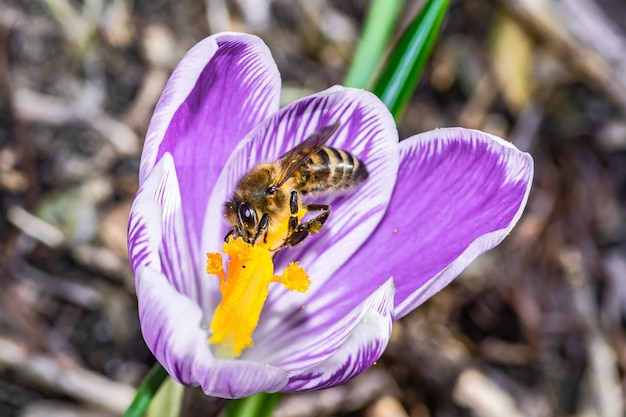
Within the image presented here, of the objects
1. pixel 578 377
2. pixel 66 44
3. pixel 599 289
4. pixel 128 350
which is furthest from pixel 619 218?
pixel 66 44

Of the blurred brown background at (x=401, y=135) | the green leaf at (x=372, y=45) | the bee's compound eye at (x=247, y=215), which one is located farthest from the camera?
the blurred brown background at (x=401, y=135)

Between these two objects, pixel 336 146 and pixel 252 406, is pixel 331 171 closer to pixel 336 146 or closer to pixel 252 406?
pixel 336 146

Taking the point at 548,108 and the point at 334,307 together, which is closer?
the point at 334,307

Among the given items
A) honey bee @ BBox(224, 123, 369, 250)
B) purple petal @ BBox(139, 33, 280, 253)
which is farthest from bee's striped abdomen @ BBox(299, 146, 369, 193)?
purple petal @ BBox(139, 33, 280, 253)

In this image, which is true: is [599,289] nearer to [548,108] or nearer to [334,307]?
[548,108]

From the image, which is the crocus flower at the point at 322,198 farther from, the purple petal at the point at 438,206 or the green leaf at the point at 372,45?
the green leaf at the point at 372,45

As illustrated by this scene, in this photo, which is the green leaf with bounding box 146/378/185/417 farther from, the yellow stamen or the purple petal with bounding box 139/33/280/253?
the purple petal with bounding box 139/33/280/253

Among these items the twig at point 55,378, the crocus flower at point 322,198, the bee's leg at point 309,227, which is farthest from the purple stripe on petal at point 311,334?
the twig at point 55,378
